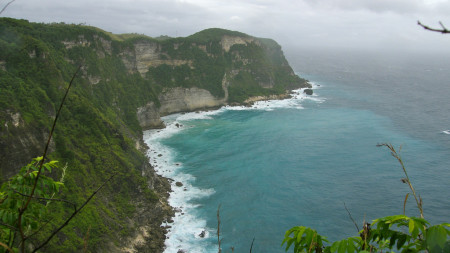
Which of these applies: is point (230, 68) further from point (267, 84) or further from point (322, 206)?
point (322, 206)

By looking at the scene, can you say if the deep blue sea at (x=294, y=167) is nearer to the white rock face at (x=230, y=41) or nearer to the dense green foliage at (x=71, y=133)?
the dense green foliage at (x=71, y=133)

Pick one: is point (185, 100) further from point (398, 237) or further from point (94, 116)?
point (398, 237)

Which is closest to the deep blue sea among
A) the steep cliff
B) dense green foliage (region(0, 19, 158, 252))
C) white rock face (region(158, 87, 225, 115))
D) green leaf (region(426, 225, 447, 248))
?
white rock face (region(158, 87, 225, 115))

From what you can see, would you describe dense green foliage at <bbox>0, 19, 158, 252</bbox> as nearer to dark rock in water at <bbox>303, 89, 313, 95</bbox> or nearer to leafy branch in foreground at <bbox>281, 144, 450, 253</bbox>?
leafy branch in foreground at <bbox>281, 144, 450, 253</bbox>

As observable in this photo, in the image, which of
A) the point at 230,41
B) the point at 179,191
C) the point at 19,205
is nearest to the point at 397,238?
the point at 19,205

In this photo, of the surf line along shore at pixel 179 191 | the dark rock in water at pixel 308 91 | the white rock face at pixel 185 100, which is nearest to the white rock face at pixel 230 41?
the white rock face at pixel 185 100

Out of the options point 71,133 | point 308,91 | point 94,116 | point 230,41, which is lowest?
point 71,133
